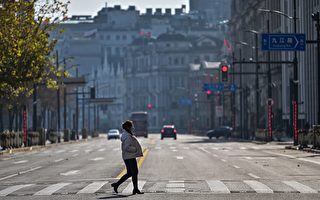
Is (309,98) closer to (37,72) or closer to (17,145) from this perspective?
(17,145)

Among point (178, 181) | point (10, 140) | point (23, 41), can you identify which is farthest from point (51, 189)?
point (10, 140)

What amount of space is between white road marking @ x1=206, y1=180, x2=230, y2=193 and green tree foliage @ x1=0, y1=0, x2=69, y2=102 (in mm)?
25409

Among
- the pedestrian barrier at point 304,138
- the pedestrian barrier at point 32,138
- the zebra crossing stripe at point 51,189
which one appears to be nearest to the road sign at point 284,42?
the pedestrian barrier at point 304,138

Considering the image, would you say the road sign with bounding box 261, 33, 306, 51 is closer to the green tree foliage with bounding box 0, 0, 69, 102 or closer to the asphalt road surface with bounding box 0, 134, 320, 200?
the green tree foliage with bounding box 0, 0, 69, 102

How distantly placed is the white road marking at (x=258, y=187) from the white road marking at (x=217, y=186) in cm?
72

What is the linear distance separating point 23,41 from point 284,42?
19.0 metres

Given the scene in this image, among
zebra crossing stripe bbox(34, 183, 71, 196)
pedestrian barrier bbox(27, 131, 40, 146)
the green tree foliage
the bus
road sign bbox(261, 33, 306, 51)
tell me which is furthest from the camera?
the bus

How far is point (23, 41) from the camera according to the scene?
2184 inches

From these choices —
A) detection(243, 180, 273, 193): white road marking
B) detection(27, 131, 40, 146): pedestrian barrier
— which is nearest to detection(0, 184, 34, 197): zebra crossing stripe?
detection(243, 180, 273, 193): white road marking

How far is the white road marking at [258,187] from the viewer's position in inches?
1028

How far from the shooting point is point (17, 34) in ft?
179

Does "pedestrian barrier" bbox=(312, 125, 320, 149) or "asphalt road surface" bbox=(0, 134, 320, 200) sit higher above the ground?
"pedestrian barrier" bbox=(312, 125, 320, 149)

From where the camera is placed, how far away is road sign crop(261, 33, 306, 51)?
66500mm

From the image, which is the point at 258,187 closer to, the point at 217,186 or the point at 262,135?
the point at 217,186
